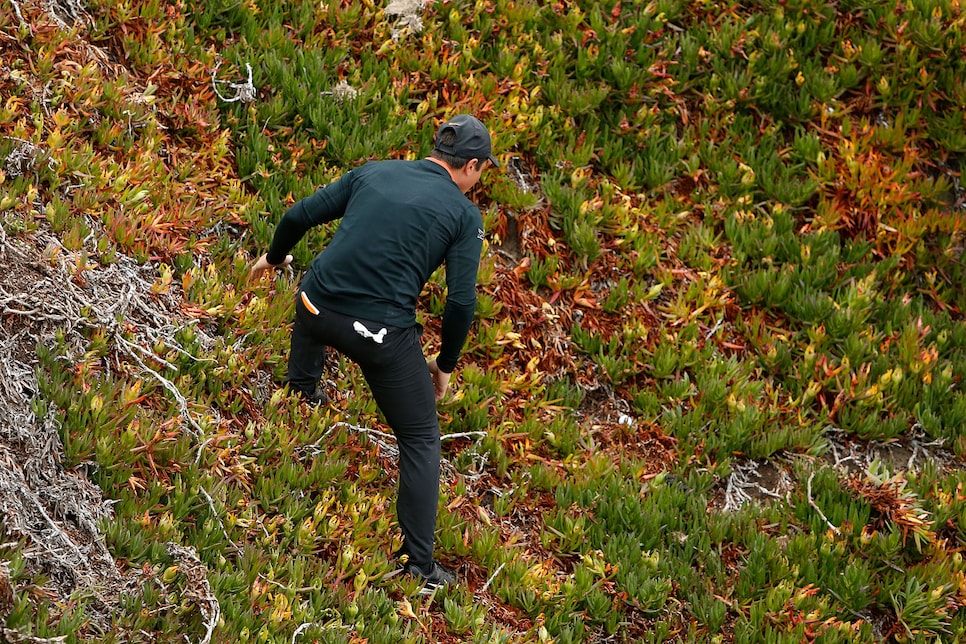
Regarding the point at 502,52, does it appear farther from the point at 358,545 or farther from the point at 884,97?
the point at 358,545

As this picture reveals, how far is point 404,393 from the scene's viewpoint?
16.2 feet

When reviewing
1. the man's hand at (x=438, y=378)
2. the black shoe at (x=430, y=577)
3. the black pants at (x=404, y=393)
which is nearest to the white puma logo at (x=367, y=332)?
the black pants at (x=404, y=393)

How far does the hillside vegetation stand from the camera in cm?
478

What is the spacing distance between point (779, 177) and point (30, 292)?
17.7 feet

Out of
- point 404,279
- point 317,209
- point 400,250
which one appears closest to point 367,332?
point 404,279

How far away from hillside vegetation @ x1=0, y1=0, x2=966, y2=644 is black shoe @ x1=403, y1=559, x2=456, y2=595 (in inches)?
4.7

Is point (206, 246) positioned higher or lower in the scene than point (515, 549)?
higher

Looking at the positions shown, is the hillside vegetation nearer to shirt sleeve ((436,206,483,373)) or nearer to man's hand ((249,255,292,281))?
man's hand ((249,255,292,281))

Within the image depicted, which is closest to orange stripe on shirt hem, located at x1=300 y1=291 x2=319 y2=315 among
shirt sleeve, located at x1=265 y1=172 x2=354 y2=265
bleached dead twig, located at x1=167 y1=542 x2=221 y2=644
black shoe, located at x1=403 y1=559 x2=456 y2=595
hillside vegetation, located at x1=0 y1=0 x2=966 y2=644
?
shirt sleeve, located at x1=265 y1=172 x2=354 y2=265

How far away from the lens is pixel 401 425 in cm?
499

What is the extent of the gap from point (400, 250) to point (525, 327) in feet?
7.10

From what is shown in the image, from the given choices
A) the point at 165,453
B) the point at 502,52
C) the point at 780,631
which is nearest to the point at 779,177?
the point at 502,52

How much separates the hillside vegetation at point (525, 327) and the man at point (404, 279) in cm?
49

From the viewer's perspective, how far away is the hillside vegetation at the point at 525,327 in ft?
15.7
